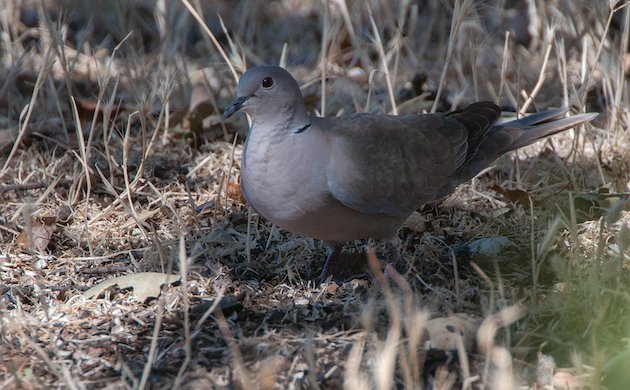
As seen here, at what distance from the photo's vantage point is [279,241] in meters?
3.87

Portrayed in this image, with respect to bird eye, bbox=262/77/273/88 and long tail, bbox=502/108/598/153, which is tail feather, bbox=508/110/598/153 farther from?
bird eye, bbox=262/77/273/88

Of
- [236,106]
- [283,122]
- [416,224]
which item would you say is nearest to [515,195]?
[416,224]

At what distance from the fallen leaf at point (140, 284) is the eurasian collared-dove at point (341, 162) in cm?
45

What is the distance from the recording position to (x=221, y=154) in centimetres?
462

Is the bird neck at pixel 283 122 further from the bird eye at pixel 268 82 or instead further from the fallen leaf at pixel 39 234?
the fallen leaf at pixel 39 234

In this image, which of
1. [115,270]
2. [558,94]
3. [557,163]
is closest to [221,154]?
[115,270]

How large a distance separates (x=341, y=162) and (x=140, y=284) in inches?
34.4

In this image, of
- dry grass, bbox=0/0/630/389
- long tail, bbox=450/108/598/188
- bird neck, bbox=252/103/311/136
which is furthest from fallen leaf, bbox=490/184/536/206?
bird neck, bbox=252/103/311/136

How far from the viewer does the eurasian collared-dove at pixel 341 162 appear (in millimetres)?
3242

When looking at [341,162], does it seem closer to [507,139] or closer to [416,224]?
[416,224]

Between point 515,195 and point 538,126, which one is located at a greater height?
point 538,126

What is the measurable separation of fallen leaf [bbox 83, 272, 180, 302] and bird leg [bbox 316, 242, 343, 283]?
0.63 meters

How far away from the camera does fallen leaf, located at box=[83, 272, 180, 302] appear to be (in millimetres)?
3160

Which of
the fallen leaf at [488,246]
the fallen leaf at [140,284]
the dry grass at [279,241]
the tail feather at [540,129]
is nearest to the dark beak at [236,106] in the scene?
the dry grass at [279,241]
